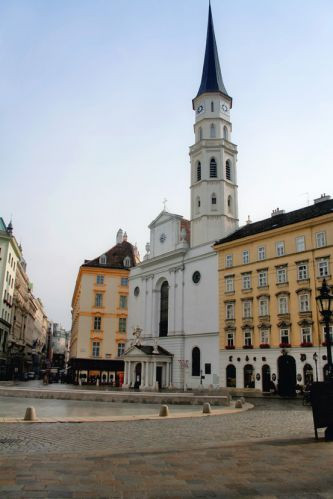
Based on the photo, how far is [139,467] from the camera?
27.9 feet

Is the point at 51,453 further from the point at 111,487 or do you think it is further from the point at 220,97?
the point at 220,97

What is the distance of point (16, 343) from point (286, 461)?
234 feet

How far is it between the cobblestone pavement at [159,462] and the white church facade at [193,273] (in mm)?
36933

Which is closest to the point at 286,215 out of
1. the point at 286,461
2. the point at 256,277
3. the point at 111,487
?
the point at 256,277

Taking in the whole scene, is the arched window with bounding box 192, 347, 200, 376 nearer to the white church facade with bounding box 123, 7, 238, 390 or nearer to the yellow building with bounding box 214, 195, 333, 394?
the white church facade with bounding box 123, 7, 238, 390

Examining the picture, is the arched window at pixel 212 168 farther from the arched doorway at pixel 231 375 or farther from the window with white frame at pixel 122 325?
the arched doorway at pixel 231 375

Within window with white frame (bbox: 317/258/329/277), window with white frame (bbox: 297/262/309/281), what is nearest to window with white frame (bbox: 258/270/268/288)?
window with white frame (bbox: 297/262/309/281)

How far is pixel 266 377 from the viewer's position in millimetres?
43188

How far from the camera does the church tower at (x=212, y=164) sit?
57.9m

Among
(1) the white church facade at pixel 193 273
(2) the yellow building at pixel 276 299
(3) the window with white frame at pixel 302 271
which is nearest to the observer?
(2) the yellow building at pixel 276 299

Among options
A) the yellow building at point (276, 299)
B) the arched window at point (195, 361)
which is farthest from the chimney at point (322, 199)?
the arched window at point (195, 361)

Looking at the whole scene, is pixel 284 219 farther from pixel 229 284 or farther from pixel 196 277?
pixel 196 277

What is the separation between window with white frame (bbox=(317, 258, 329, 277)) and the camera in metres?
39.8

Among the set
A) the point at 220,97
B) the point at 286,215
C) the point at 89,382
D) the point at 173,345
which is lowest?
the point at 89,382
